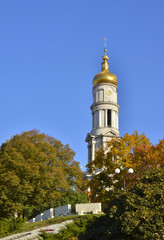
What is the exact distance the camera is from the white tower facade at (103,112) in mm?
67000

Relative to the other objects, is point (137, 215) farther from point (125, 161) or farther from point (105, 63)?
point (105, 63)

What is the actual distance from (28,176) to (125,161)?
1080 centimetres

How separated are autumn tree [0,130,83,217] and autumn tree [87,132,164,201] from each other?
4467 mm

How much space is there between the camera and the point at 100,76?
72.6 meters

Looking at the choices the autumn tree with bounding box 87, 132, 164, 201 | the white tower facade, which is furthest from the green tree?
the white tower facade

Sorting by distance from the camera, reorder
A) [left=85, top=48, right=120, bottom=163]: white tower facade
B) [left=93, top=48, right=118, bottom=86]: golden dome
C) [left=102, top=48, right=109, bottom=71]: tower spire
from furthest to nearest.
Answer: [left=102, top=48, right=109, bottom=71]: tower spire → [left=93, top=48, right=118, bottom=86]: golden dome → [left=85, top=48, right=120, bottom=163]: white tower facade

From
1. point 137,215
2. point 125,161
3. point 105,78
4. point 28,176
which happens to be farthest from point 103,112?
point 137,215

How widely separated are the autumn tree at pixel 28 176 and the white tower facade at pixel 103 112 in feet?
82.2

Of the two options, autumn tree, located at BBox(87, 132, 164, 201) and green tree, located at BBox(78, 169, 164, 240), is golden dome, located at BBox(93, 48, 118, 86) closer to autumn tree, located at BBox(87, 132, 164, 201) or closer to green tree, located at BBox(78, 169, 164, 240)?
autumn tree, located at BBox(87, 132, 164, 201)

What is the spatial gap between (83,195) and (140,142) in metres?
10.9

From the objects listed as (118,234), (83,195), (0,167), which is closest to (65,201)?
(83,195)

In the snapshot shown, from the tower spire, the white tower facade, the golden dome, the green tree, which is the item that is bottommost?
the green tree

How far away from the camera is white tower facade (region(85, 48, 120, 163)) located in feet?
220

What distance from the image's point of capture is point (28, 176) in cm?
3797
